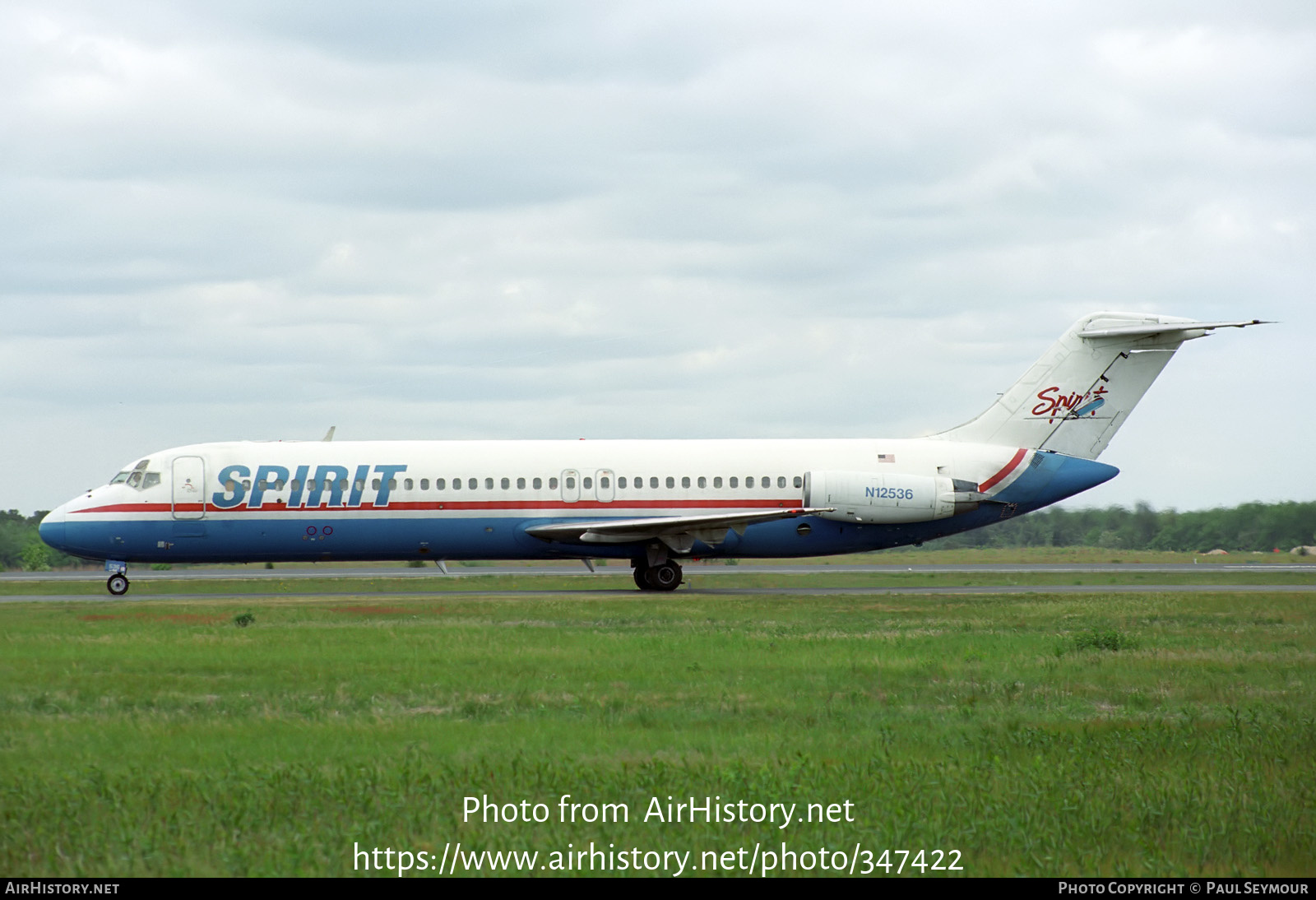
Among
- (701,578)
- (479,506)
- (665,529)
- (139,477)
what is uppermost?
(139,477)

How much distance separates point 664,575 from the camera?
3428 cm

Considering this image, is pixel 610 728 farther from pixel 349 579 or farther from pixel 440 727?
pixel 349 579

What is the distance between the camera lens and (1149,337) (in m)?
35.3

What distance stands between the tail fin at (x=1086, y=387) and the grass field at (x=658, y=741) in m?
14.0

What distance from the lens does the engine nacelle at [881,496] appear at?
33.9 metres

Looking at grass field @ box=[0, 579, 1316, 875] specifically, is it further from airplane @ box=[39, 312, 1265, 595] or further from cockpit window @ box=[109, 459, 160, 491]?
cockpit window @ box=[109, 459, 160, 491]

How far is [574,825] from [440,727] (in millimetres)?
3817

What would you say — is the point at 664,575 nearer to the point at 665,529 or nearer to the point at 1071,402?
the point at 665,529

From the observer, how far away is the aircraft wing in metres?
33.1

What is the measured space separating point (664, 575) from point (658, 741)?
22.8 meters

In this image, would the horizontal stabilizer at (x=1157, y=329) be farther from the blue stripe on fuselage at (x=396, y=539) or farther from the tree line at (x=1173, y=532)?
the tree line at (x=1173, y=532)

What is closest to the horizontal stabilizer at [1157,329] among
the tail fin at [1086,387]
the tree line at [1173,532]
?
the tail fin at [1086,387]

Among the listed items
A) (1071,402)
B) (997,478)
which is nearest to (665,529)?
(997,478)
